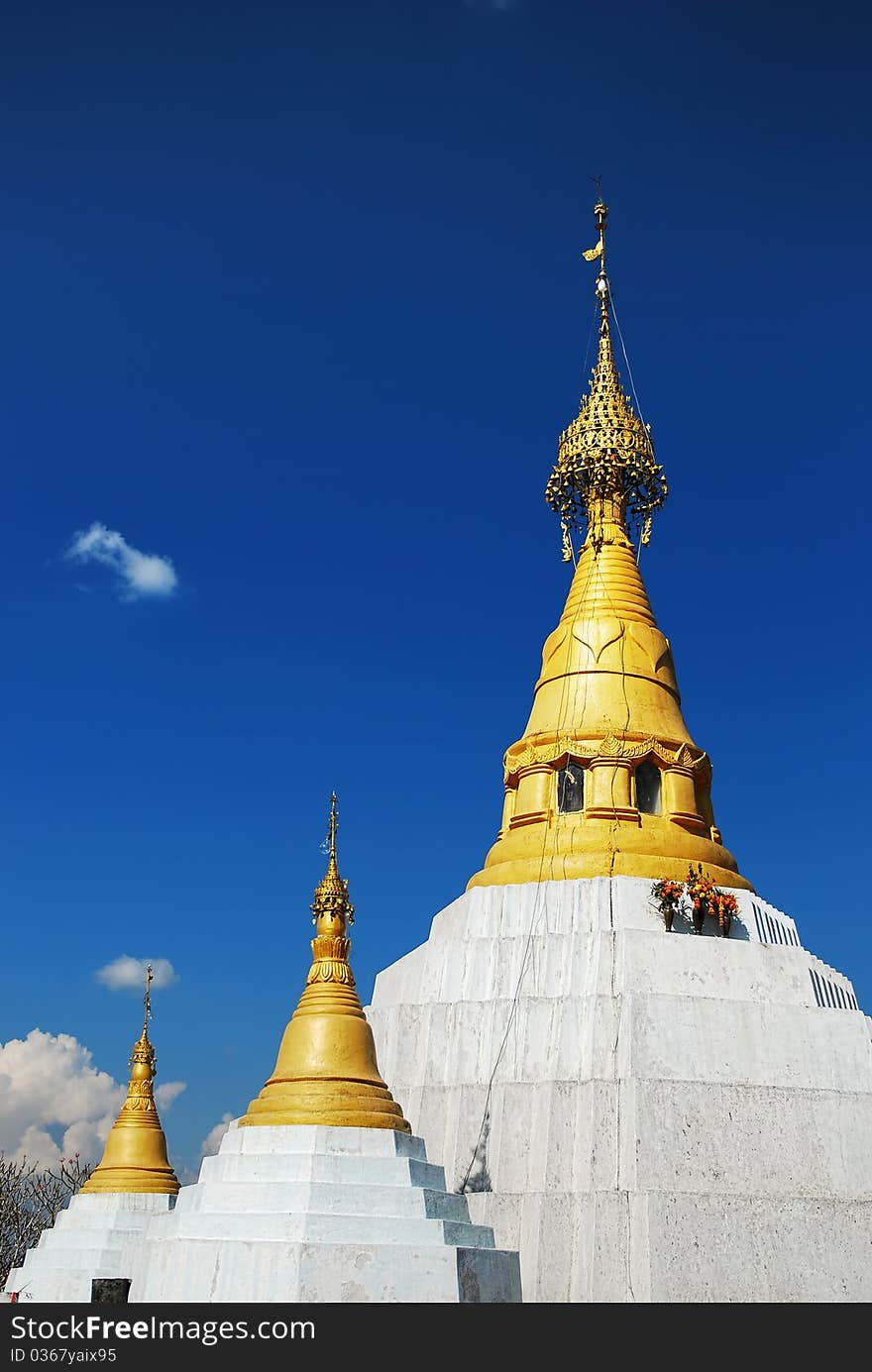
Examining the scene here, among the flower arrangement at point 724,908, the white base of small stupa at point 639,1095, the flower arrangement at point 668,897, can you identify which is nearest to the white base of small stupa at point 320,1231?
the white base of small stupa at point 639,1095

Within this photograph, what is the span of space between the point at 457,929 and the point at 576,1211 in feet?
24.3

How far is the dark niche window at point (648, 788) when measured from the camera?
28125 mm

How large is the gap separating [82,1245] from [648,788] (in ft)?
48.3

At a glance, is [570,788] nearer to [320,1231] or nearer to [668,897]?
[668,897]

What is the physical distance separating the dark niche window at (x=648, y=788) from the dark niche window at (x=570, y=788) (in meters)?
1.23

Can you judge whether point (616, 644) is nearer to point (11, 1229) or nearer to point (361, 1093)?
point (361, 1093)

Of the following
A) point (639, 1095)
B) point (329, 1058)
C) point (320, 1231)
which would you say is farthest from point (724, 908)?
point (320, 1231)

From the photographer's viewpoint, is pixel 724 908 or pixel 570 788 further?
pixel 570 788

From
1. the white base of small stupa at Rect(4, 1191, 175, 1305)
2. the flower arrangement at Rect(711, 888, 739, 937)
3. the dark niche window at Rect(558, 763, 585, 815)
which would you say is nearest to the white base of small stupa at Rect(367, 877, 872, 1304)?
the flower arrangement at Rect(711, 888, 739, 937)

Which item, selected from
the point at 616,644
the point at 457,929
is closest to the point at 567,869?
the point at 457,929

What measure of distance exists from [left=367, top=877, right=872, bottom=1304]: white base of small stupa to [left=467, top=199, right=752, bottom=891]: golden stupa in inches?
51.3

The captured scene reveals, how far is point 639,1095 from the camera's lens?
802 inches

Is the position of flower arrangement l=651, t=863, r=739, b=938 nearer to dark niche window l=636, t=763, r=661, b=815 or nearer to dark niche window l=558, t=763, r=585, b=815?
dark niche window l=636, t=763, r=661, b=815

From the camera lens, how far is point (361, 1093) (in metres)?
18.5
